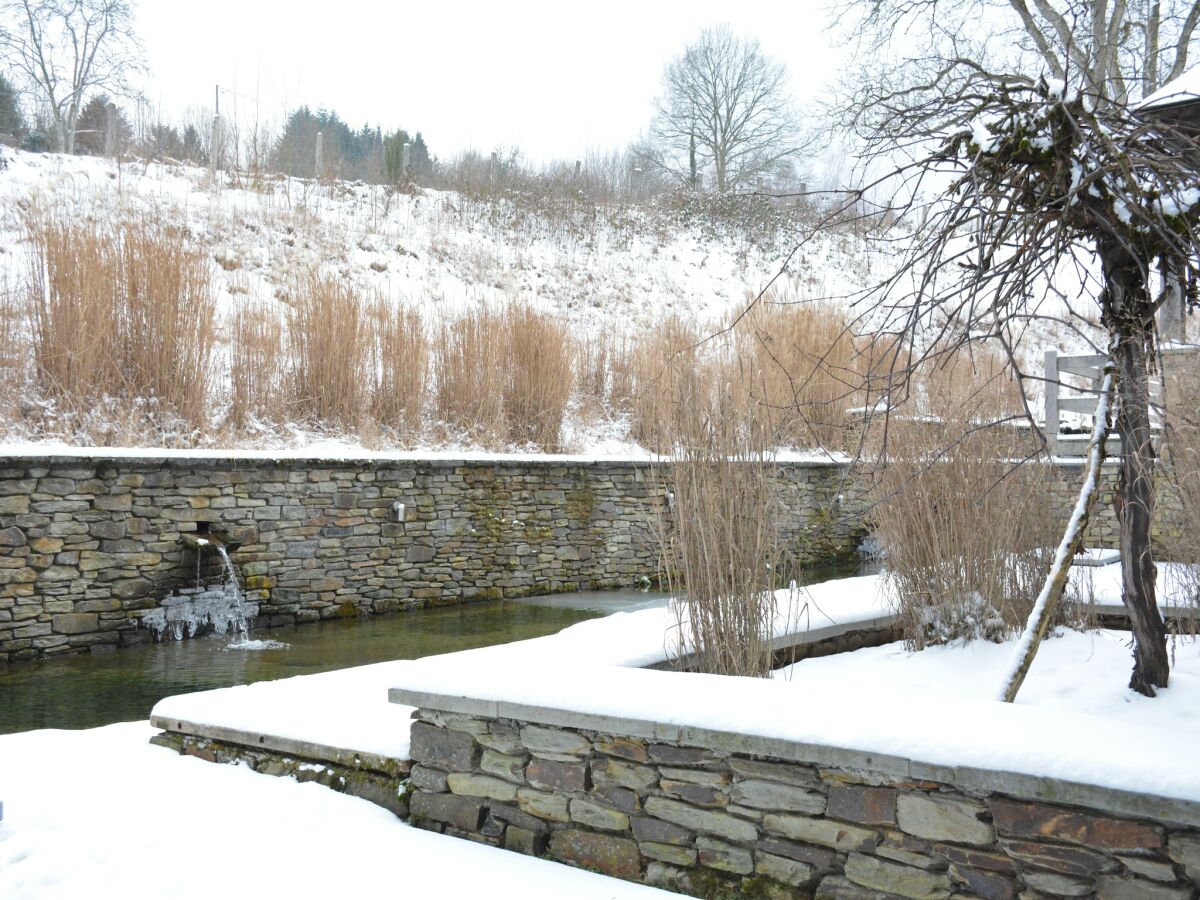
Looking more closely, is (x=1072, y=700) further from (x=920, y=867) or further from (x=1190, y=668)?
(x=920, y=867)

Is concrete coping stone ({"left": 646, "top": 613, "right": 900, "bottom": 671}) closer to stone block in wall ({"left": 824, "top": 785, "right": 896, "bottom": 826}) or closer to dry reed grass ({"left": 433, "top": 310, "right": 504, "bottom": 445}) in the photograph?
stone block in wall ({"left": 824, "top": 785, "right": 896, "bottom": 826})

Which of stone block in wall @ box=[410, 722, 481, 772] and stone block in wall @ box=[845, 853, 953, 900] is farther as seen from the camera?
stone block in wall @ box=[410, 722, 481, 772]

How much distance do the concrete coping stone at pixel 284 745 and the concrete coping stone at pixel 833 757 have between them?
0.80ft

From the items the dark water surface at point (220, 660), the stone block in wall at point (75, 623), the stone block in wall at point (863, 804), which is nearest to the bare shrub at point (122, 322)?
the stone block in wall at point (75, 623)

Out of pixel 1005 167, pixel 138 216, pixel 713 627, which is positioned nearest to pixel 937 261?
pixel 1005 167

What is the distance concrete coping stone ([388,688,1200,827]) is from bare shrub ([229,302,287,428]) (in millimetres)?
7329

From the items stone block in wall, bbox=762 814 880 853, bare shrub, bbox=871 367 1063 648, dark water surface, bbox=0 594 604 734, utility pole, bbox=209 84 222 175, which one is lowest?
dark water surface, bbox=0 594 604 734

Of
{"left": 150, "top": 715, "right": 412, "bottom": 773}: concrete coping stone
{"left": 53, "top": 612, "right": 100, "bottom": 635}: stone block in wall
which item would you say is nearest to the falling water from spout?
{"left": 53, "top": 612, "right": 100, "bottom": 635}: stone block in wall

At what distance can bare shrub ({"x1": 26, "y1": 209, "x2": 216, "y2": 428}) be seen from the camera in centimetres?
802

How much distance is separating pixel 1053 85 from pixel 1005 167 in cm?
25

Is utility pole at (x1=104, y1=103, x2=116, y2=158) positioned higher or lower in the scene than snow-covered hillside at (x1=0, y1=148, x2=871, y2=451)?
higher

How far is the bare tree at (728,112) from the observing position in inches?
929

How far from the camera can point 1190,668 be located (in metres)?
3.47

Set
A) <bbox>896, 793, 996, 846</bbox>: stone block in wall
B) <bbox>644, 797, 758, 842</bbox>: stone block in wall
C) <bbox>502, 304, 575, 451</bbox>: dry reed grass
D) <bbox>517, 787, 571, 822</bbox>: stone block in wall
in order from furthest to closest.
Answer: <bbox>502, 304, 575, 451</bbox>: dry reed grass → <bbox>517, 787, 571, 822</bbox>: stone block in wall → <bbox>644, 797, 758, 842</bbox>: stone block in wall → <bbox>896, 793, 996, 846</bbox>: stone block in wall
